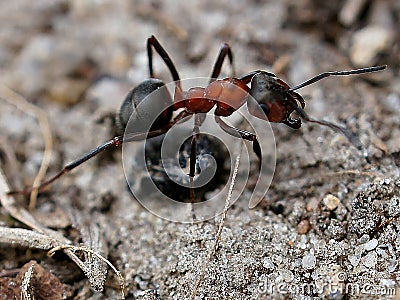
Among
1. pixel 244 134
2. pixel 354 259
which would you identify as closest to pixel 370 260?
pixel 354 259

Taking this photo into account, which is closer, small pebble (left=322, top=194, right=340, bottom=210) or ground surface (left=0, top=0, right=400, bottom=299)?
ground surface (left=0, top=0, right=400, bottom=299)

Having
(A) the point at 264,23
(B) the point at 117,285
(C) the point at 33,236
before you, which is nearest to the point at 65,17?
(A) the point at 264,23

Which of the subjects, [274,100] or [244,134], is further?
[244,134]

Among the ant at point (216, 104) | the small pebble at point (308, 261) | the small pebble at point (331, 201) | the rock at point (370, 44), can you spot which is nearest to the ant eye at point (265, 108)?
the ant at point (216, 104)

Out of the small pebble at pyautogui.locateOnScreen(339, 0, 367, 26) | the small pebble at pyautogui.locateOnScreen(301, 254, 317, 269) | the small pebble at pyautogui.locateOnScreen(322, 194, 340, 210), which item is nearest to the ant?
the small pebble at pyautogui.locateOnScreen(322, 194, 340, 210)

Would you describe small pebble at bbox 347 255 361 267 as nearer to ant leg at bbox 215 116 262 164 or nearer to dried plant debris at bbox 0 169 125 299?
ant leg at bbox 215 116 262 164

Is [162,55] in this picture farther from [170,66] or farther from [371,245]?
[371,245]

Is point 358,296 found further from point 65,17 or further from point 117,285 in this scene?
point 65,17
